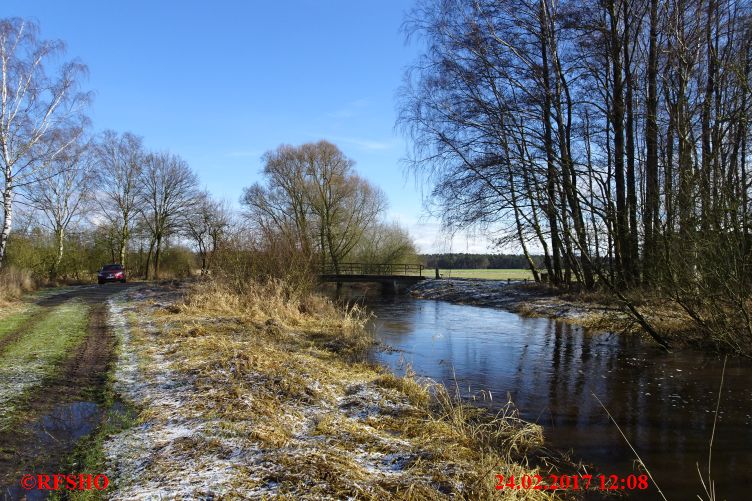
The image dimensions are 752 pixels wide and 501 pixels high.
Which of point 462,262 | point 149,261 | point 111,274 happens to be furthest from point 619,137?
point 462,262

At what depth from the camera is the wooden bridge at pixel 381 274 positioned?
36844 mm

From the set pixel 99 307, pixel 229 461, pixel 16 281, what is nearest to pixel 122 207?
pixel 16 281

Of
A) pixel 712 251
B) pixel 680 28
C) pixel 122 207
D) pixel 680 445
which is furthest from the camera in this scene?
pixel 122 207

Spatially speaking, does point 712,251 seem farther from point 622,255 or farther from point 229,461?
point 229,461

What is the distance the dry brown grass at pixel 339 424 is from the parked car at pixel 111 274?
25144 mm

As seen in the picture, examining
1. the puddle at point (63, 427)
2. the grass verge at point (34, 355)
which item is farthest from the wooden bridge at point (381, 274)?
the puddle at point (63, 427)

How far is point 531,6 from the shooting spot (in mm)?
11141

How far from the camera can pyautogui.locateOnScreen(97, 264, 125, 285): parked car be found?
1204 inches

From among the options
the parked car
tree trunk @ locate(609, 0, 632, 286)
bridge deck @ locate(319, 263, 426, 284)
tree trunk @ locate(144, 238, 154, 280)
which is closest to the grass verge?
tree trunk @ locate(609, 0, 632, 286)

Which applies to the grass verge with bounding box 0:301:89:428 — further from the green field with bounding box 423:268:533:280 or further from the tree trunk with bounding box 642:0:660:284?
the green field with bounding box 423:268:533:280

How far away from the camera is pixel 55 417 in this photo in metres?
4.93

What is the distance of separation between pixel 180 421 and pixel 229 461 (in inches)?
48.2

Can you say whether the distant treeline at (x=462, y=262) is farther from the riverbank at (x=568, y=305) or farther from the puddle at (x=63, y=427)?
the puddle at (x=63, y=427)

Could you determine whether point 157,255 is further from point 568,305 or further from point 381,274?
point 568,305
